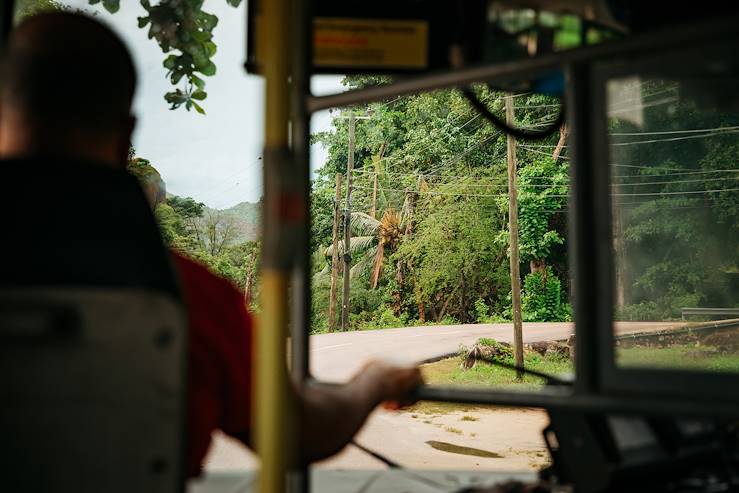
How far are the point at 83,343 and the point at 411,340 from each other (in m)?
23.9

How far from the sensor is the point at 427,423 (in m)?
16.4

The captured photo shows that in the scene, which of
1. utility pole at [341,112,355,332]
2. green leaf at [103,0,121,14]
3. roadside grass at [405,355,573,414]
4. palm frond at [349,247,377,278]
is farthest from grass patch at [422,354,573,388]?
green leaf at [103,0,121,14]

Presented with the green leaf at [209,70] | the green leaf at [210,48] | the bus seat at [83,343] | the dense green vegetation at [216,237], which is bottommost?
the bus seat at [83,343]

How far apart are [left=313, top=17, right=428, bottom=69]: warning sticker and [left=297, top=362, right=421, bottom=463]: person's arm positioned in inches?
22.3

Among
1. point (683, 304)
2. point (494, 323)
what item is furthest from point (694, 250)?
point (494, 323)

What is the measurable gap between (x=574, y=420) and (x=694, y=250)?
8.13 m

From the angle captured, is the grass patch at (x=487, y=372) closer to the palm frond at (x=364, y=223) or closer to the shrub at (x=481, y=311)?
the shrub at (x=481, y=311)

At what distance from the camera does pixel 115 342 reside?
77cm

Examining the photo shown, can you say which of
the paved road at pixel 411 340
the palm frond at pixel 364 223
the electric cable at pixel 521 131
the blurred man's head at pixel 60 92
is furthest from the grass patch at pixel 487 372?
the blurred man's head at pixel 60 92

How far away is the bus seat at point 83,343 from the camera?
2.47ft

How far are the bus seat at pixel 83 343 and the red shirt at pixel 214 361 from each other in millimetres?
247

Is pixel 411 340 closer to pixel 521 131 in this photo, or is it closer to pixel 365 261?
pixel 365 261

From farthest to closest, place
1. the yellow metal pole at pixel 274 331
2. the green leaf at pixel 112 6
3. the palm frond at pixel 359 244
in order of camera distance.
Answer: the palm frond at pixel 359 244 < the green leaf at pixel 112 6 < the yellow metal pole at pixel 274 331

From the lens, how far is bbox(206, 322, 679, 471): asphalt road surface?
12547 millimetres
